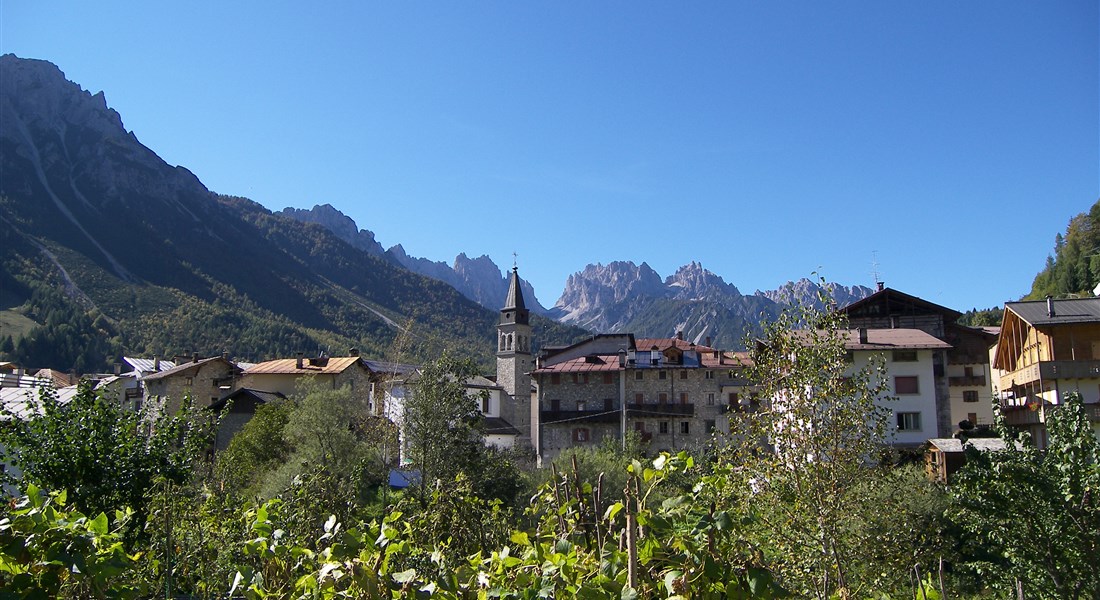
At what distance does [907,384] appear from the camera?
133 feet

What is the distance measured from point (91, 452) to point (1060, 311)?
3973 cm

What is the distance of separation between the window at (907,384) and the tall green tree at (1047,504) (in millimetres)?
32079

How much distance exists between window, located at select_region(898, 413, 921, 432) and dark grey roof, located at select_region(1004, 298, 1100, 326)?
23.1 feet

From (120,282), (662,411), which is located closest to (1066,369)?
(662,411)

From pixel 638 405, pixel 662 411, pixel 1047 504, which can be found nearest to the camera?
pixel 1047 504

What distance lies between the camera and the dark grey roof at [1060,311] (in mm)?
35469

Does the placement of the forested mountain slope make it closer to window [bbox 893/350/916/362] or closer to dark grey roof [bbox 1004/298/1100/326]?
window [bbox 893/350/916/362]

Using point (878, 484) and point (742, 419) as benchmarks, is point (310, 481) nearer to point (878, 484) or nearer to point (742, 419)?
point (742, 419)

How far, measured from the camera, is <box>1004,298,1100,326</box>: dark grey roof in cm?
3547

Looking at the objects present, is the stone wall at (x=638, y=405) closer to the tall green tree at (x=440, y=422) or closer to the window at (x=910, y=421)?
the window at (x=910, y=421)

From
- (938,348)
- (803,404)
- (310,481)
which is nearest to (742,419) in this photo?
(803,404)

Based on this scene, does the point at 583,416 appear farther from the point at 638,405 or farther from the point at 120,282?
the point at 120,282

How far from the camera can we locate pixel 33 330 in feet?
404

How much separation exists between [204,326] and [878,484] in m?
148
